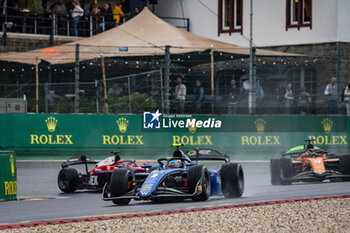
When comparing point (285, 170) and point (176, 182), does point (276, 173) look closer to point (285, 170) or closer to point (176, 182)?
point (285, 170)

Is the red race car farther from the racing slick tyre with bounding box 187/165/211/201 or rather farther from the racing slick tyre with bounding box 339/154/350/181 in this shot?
the racing slick tyre with bounding box 339/154/350/181

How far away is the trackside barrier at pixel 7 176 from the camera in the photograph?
13312 millimetres

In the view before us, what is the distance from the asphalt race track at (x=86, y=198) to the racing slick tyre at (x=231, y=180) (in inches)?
6.7

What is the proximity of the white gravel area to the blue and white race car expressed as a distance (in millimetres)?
1164

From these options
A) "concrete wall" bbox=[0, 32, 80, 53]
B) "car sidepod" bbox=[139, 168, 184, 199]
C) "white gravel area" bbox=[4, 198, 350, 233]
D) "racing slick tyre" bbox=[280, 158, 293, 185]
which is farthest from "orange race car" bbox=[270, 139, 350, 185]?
"concrete wall" bbox=[0, 32, 80, 53]

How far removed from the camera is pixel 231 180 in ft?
43.7

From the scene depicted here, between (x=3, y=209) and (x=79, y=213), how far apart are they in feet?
4.50

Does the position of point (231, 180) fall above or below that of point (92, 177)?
above

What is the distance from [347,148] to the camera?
23.0 m

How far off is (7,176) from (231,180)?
146 inches

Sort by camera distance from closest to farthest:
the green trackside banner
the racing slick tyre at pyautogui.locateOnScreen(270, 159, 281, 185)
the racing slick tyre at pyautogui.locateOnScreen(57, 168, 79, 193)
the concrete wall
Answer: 1. the racing slick tyre at pyautogui.locateOnScreen(57, 168, 79, 193)
2. the racing slick tyre at pyautogui.locateOnScreen(270, 159, 281, 185)
3. the green trackside banner
4. the concrete wall

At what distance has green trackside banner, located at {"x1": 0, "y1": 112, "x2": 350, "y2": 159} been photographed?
21656 millimetres

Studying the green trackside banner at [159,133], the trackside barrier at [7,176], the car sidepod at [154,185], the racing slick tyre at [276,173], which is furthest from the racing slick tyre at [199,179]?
the green trackside banner at [159,133]

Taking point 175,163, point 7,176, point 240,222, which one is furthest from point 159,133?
point 240,222
